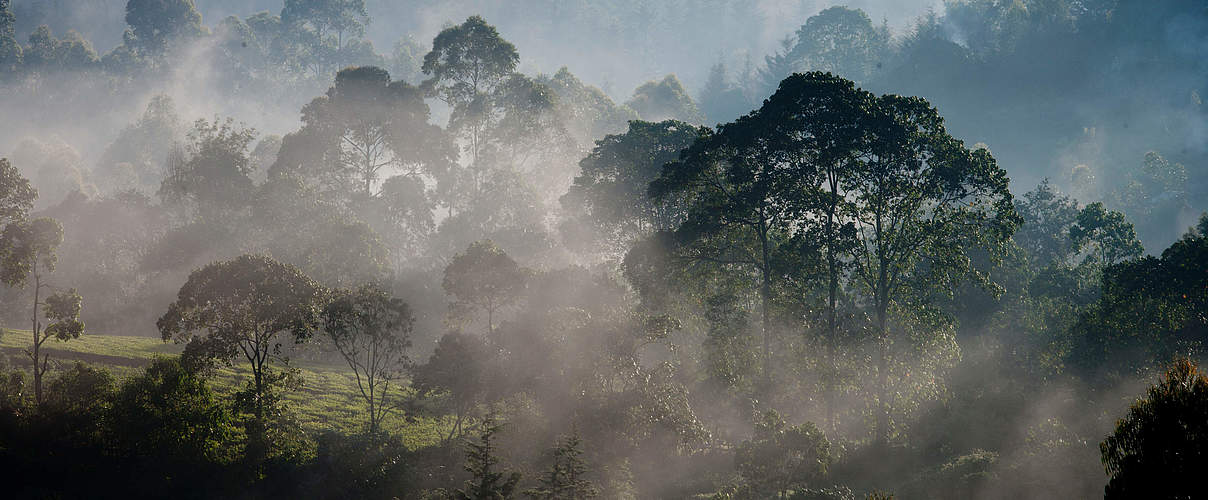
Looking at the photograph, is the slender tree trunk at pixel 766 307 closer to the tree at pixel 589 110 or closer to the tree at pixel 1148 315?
the tree at pixel 1148 315

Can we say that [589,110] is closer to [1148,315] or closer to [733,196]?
[733,196]

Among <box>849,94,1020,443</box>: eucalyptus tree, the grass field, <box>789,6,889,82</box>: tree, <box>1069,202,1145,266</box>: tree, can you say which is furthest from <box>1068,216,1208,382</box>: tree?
<box>789,6,889,82</box>: tree

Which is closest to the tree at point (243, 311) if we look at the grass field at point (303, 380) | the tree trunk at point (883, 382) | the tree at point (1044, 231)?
the grass field at point (303, 380)

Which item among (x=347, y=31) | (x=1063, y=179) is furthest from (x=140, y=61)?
(x=1063, y=179)

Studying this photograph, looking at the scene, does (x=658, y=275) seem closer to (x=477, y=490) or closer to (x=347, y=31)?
(x=477, y=490)

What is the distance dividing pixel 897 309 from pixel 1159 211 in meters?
57.9

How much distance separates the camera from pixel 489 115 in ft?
185

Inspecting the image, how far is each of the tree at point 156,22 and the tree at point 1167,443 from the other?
133 m

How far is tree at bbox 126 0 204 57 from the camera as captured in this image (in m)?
102

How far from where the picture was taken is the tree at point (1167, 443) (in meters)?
10.1

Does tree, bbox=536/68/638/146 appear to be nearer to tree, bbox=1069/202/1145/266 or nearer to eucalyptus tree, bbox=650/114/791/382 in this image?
eucalyptus tree, bbox=650/114/791/382

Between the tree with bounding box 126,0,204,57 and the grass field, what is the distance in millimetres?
91865

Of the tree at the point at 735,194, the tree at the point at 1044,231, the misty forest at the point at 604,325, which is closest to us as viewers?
the misty forest at the point at 604,325

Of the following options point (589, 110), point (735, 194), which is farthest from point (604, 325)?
point (589, 110)
